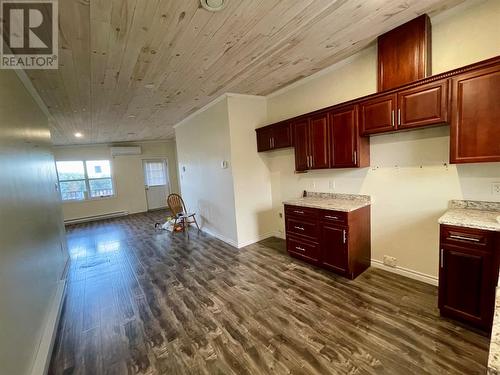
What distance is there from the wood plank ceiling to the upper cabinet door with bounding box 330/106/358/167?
2.40 feet

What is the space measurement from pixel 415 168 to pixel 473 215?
27.9 inches

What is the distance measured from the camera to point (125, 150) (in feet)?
26.9

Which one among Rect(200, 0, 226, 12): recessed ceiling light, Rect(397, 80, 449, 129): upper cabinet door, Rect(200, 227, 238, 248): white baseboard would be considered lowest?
Rect(200, 227, 238, 248): white baseboard

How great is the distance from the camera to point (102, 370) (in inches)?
70.2

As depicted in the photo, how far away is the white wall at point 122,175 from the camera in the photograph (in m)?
7.65

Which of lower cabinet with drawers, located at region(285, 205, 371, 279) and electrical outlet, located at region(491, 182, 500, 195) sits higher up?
electrical outlet, located at region(491, 182, 500, 195)

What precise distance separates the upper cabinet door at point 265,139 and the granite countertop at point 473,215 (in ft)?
8.51

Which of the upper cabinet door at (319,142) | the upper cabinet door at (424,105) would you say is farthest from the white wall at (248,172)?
the upper cabinet door at (424,105)

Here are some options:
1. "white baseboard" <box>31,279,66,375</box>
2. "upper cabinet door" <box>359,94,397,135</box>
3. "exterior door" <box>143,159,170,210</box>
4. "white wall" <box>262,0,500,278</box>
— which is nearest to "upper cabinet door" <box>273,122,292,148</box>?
"white wall" <box>262,0,500,278</box>

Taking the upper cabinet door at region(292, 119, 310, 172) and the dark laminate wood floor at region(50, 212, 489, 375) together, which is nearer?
the dark laminate wood floor at region(50, 212, 489, 375)

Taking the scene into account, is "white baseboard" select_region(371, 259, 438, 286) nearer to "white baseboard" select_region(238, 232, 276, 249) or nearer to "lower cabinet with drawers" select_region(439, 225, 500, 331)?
"lower cabinet with drawers" select_region(439, 225, 500, 331)

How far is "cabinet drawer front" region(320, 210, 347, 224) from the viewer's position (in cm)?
274

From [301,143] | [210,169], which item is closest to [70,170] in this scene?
[210,169]

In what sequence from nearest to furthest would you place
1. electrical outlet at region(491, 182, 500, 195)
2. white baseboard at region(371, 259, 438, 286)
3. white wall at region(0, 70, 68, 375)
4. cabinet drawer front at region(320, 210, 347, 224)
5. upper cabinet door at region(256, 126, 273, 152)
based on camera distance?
white wall at region(0, 70, 68, 375)
electrical outlet at region(491, 182, 500, 195)
white baseboard at region(371, 259, 438, 286)
cabinet drawer front at region(320, 210, 347, 224)
upper cabinet door at region(256, 126, 273, 152)
